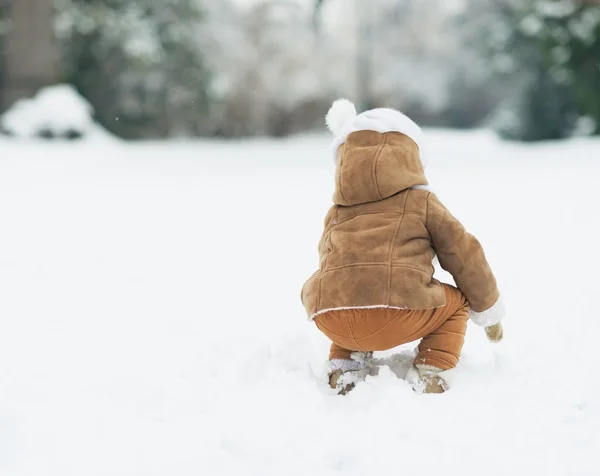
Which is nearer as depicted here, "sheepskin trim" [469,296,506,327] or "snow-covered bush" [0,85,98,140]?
"sheepskin trim" [469,296,506,327]

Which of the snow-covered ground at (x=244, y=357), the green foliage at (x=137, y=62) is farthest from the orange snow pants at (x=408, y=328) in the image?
the green foliage at (x=137, y=62)

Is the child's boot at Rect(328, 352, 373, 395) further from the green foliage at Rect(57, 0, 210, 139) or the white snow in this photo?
the green foliage at Rect(57, 0, 210, 139)

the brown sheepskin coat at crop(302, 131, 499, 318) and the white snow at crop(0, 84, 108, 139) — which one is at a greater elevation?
the brown sheepskin coat at crop(302, 131, 499, 318)

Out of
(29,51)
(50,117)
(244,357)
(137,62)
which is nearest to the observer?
(244,357)

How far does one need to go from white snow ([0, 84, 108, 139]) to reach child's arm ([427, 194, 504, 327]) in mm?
8154

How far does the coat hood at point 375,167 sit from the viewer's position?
212 centimetres

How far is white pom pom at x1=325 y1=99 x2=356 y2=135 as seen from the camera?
237 centimetres

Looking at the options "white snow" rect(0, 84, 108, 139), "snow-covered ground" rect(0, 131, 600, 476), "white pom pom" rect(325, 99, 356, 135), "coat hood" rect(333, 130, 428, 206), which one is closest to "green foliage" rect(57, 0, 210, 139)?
"white snow" rect(0, 84, 108, 139)

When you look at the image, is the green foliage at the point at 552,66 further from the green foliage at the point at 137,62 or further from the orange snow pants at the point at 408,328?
the orange snow pants at the point at 408,328

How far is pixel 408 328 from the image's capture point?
2121 mm

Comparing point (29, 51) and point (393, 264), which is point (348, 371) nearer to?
point (393, 264)

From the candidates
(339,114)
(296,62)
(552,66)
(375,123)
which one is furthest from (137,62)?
(375,123)

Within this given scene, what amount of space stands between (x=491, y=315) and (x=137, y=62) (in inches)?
Result: 458

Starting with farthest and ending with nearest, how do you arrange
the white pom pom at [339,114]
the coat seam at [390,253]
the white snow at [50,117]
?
1. the white snow at [50,117]
2. the white pom pom at [339,114]
3. the coat seam at [390,253]
